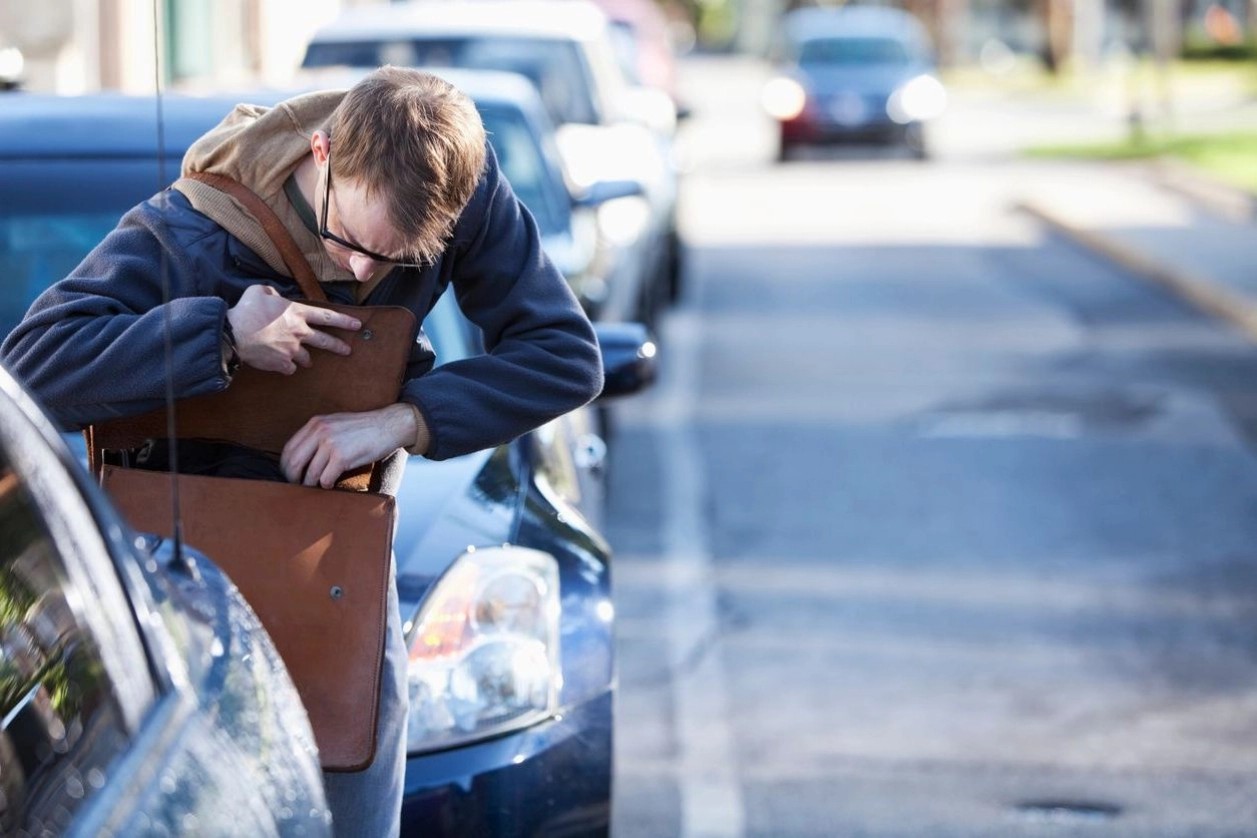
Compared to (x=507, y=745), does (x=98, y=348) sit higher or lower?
higher

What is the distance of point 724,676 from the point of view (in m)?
6.25

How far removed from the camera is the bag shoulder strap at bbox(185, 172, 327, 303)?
113 inches

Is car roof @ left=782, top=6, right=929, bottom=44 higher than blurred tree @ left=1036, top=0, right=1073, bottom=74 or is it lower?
higher

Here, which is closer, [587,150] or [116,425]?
[116,425]

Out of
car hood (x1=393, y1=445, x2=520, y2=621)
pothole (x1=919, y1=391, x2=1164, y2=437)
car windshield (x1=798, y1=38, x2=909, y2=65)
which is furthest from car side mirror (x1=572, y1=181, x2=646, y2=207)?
car windshield (x1=798, y1=38, x2=909, y2=65)

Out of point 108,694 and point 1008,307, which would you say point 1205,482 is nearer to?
point 1008,307

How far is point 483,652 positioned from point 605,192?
4588mm

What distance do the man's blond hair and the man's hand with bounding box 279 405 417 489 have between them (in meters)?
0.28

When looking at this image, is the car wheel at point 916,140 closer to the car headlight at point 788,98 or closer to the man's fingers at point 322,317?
the car headlight at point 788,98

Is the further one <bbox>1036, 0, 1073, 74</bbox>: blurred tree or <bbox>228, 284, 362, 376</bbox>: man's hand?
<bbox>1036, 0, 1073, 74</bbox>: blurred tree

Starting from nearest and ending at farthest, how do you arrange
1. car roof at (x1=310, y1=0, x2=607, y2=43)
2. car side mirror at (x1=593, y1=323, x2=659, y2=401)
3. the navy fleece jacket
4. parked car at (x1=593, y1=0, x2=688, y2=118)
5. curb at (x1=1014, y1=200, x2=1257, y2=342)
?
the navy fleece jacket < car side mirror at (x1=593, y1=323, x2=659, y2=401) < car roof at (x1=310, y1=0, x2=607, y2=43) < curb at (x1=1014, y1=200, x2=1257, y2=342) < parked car at (x1=593, y1=0, x2=688, y2=118)

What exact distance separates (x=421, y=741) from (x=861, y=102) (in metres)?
24.4

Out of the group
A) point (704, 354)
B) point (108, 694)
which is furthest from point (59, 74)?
point (108, 694)

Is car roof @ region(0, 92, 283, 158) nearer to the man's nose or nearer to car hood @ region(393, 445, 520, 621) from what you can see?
car hood @ region(393, 445, 520, 621)
